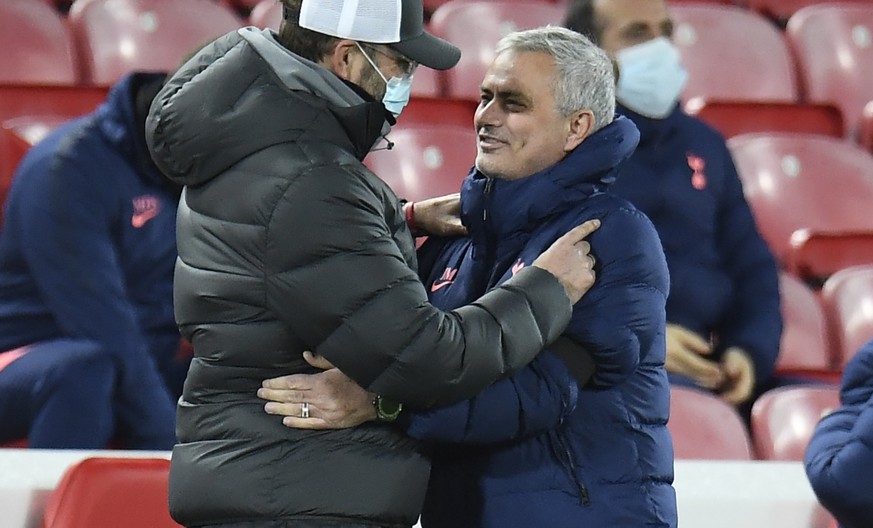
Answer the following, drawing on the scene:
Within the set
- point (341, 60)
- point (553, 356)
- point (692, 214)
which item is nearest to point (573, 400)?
point (553, 356)

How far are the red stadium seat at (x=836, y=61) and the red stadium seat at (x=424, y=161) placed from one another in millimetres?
1568

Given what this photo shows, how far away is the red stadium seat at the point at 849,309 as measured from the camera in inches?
154

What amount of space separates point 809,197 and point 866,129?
1.77ft

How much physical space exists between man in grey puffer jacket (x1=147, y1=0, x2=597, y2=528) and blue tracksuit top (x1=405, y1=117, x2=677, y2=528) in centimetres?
6

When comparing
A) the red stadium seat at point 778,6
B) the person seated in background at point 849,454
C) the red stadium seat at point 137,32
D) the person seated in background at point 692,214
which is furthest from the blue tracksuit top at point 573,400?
the red stadium seat at point 778,6

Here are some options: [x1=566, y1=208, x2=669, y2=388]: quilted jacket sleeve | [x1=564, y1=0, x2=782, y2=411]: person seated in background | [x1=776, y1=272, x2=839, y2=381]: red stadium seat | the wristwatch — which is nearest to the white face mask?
[x1=564, y1=0, x2=782, y2=411]: person seated in background

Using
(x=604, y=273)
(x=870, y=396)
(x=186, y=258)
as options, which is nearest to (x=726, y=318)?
(x=870, y=396)

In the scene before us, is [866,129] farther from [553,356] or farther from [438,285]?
[553,356]

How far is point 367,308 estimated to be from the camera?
5.98ft

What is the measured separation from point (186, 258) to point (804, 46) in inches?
138

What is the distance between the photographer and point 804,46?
16.5 ft

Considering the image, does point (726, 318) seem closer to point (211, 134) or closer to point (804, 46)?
point (804, 46)

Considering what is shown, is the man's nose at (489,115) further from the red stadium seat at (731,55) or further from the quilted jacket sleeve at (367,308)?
the red stadium seat at (731,55)

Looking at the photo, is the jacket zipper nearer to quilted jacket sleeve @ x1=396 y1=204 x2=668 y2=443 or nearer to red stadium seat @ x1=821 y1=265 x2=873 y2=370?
quilted jacket sleeve @ x1=396 y1=204 x2=668 y2=443
